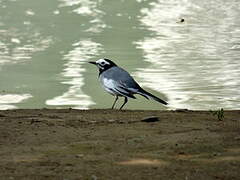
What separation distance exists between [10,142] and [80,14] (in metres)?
7.94

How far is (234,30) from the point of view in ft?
40.0

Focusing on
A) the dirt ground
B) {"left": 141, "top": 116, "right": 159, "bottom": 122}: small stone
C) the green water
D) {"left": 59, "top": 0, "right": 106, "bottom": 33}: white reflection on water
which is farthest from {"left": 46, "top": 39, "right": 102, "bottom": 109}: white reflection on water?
{"left": 141, "top": 116, "right": 159, "bottom": 122}: small stone

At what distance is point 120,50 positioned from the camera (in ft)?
35.7

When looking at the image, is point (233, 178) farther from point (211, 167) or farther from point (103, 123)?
point (103, 123)

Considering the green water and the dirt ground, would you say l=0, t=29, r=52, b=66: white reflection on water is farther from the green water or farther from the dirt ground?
the dirt ground

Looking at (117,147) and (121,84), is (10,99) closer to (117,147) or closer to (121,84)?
(121,84)

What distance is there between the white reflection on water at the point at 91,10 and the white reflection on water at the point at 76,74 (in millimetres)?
763

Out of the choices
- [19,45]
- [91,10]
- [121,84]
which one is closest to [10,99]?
[121,84]

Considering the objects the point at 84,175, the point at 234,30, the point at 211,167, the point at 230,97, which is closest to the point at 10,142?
the point at 84,175

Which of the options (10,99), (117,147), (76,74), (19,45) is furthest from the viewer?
(19,45)

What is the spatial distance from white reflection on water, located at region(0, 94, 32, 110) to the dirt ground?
72.4 inches

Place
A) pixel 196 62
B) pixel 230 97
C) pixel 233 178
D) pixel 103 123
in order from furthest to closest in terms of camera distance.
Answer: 1. pixel 196 62
2. pixel 230 97
3. pixel 103 123
4. pixel 233 178

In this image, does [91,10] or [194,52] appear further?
[91,10]

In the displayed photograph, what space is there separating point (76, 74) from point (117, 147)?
4.93 meters
